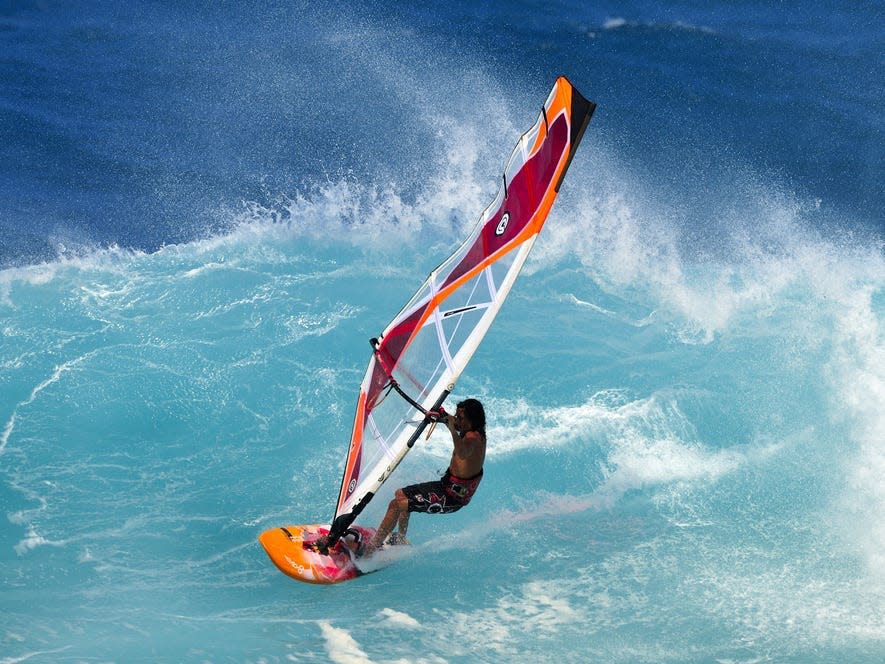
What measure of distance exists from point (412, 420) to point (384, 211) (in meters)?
7.08

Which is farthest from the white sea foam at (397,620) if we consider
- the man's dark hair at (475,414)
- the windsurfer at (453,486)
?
the man's dark hair at (475,414)

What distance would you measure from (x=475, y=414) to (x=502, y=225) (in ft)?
4.44

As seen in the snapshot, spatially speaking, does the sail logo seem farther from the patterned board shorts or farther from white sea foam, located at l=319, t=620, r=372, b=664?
white sea foam, located at l=319, t=620, r=372, b=664

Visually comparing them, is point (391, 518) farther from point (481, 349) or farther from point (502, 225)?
point (481, 349)

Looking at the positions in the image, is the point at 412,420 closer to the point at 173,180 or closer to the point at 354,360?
the point at 354,360

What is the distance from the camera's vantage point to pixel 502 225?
7.22 meters

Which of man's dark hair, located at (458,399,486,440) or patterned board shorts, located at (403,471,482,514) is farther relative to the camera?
patterned board shorts, located at (403,471,482,514)

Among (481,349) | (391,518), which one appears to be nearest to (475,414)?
(391,518)

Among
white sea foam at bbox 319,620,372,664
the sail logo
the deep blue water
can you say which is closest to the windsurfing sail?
the sail logo

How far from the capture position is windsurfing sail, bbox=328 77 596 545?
6797 mm

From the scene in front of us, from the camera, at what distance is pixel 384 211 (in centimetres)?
1366

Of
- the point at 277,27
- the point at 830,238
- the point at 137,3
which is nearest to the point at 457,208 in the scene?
the point at 830,238

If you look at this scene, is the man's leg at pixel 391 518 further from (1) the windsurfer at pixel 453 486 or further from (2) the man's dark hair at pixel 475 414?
(2) the man's dark hair at pixel 475 414

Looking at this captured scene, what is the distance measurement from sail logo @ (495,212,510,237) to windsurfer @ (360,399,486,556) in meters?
1.20
